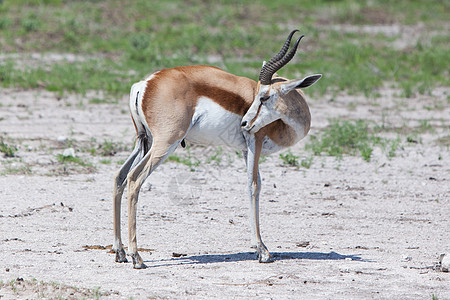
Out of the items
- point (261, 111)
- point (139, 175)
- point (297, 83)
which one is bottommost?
point (139, 175)

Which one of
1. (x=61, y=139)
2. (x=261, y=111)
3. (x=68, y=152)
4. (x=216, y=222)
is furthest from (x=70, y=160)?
(x=261, y=111)

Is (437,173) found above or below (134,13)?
below

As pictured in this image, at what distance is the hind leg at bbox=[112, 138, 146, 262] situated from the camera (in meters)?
5.77

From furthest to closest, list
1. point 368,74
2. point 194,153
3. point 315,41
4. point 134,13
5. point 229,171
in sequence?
point 134,13, point 315,41, point 368,74, point 194,153, point 229,171

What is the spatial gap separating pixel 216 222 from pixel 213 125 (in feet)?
5.53

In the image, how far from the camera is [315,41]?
59.2 feet

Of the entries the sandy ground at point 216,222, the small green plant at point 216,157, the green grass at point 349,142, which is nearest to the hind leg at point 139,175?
the sandy ground at point 216,222

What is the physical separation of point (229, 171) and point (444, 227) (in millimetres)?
2947

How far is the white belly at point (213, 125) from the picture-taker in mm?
5723

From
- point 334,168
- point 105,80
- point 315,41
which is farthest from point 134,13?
point 334,168

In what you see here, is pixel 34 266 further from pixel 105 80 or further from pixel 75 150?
pixel 105 80

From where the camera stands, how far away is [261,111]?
5863mm

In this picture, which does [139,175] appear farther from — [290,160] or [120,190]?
[290,160]

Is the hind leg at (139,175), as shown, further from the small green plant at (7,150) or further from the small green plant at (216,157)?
the small green plant at (7,150)
